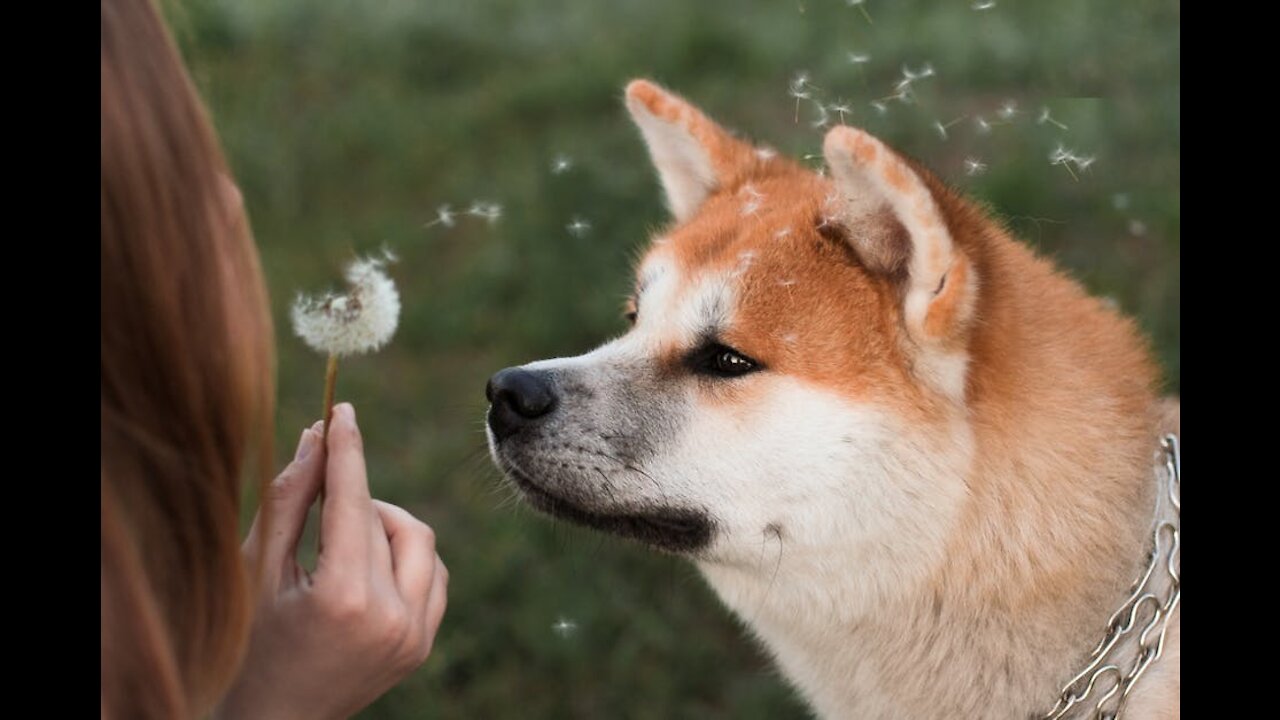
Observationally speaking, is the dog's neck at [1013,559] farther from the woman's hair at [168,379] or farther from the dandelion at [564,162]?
the dandelion at [564,162]

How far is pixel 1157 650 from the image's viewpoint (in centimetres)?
242

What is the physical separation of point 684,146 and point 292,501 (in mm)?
1745

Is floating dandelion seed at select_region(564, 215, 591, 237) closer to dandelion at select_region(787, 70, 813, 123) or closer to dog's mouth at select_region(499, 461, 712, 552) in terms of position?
dandelion at select_region(787, 70, 813, 123)

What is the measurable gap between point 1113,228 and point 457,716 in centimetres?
361


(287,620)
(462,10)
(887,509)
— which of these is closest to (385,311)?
(287,620)

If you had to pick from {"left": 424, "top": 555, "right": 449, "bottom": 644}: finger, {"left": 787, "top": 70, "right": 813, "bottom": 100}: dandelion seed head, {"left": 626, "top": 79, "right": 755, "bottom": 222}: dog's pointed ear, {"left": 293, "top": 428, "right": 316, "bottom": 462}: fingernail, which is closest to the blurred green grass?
{"left": 787, "top": 70, "right": 813, "bottom": 100}: dandelion seed head

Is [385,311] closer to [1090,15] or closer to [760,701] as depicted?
[760,701]

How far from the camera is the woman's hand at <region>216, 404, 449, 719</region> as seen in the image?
1925 mm

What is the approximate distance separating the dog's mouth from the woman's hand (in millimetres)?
704

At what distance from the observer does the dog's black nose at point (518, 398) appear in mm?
2752

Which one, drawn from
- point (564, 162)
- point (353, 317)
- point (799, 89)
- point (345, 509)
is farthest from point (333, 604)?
point (564, 162)

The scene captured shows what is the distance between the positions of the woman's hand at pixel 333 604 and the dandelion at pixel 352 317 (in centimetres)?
12

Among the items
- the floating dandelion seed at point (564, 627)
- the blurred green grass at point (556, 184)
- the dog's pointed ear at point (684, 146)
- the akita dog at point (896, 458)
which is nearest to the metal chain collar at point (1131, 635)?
the akita dog at point (896, 458)

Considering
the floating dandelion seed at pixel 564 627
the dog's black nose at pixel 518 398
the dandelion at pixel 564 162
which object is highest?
A: the dog's black nose at pixel 518 398
